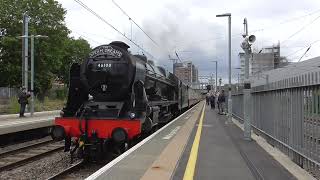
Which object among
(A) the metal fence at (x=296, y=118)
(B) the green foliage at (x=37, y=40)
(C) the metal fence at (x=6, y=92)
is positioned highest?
(B) the green foliage at (x=37, y=40)

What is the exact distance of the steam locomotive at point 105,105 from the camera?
13992mm

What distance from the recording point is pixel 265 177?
30.8 feet

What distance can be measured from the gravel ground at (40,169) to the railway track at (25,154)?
25 centimetres

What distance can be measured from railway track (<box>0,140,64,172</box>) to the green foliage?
44.8 metres

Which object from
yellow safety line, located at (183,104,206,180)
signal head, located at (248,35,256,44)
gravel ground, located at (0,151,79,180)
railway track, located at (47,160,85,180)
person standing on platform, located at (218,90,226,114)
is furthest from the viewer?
person standing on platform, located at (218,90,226,114)

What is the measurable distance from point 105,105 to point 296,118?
20.8 feet

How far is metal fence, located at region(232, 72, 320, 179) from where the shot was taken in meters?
9.52

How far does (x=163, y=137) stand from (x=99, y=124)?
9.48 feet

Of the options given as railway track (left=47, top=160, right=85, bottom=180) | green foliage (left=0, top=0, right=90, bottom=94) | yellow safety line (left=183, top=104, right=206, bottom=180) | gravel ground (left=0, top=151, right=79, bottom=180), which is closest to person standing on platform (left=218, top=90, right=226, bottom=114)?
yellow safety line (left=183, top=104, right=206, bottom=180)

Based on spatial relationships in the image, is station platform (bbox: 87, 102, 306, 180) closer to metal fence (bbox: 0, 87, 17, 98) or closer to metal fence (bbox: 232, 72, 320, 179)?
metal fence (bbox: 232, 72, 320, 179)

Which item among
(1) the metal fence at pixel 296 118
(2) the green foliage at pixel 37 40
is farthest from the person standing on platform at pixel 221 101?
(2) the green foliage at pixel 37 40

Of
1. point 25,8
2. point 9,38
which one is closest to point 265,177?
point 9,38

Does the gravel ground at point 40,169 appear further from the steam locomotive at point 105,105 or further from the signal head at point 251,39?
the signal head at point 251,39

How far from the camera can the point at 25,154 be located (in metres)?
17.0
